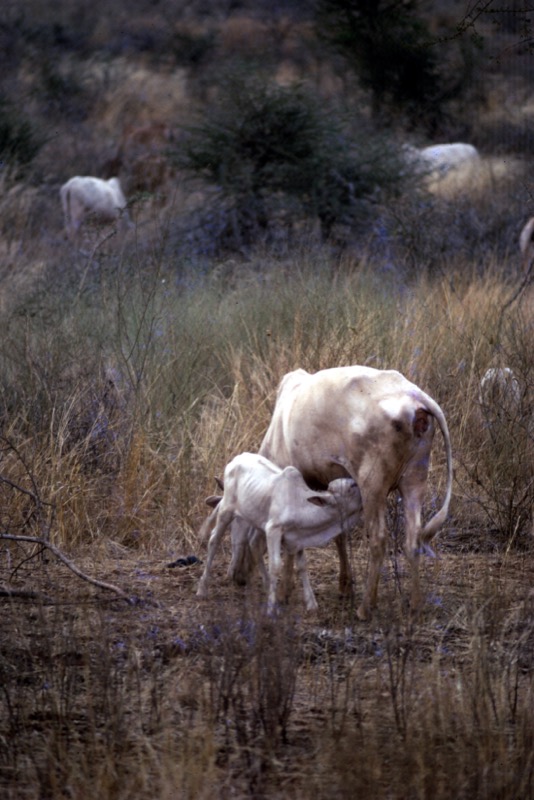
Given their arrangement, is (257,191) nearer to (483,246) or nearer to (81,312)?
(483,246)

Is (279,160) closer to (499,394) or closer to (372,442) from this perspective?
(499,394)

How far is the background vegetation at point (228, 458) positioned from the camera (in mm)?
3443

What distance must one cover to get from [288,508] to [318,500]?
0.12m

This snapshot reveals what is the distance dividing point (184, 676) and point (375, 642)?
794 mm

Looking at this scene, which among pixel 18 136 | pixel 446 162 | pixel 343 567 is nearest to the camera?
pixel 343 567

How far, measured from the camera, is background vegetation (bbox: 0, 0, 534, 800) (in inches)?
Result: 136

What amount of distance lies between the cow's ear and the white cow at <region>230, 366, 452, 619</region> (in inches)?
6.1

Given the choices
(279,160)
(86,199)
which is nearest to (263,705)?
(279,160)

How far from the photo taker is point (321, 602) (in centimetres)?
513

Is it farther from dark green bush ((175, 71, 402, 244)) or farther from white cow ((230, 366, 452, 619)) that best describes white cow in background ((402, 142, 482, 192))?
white cow ((230, 366, 452, 619))

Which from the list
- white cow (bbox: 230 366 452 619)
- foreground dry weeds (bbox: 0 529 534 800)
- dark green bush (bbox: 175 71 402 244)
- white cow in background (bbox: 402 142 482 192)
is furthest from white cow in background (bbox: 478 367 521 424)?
white cow in background (bbox: 402 142 482 192)

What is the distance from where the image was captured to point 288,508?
4.82 metres

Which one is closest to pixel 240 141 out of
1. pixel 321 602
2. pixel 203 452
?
pixel 203 452

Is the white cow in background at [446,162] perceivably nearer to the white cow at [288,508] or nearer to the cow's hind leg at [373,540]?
the white cow at [288,508]
